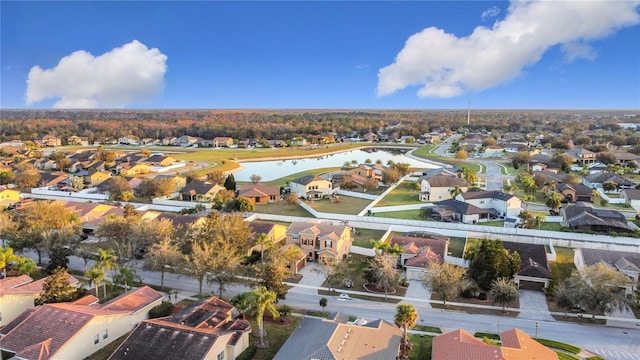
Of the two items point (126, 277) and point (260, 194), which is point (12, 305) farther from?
point (260, 194)

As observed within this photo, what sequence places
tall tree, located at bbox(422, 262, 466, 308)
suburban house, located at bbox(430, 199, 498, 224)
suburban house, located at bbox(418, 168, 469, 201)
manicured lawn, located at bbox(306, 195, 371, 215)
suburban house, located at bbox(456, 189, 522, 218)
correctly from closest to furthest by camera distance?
tall tree, located at bbox(422, 262, 466, 308)
suburban house, located at bbox(430, 199, 498, 224)
suburban house, located at bbox(456, 189, 522, 218)
manicured lawn, located at bbox(306, 195, 371, 215)
suburban house, located at bbox(418, 168, 469, 201)

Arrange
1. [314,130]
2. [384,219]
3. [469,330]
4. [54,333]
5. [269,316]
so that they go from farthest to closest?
[314,130]
[384,219]
[269,316]
[469,330]
[54,333]

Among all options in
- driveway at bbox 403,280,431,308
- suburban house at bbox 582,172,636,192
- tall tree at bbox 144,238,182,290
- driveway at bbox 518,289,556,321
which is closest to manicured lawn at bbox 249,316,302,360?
tall tree at bbox 144,238,182,290

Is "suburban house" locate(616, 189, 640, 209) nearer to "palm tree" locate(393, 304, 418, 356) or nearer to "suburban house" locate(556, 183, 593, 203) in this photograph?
"suburban house" locate(556, 183, 593, 203)

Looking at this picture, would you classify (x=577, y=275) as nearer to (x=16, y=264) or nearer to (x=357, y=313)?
(x=357, y=313)

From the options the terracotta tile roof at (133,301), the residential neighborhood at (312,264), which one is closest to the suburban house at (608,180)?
the residential neighborhood at (312,264)

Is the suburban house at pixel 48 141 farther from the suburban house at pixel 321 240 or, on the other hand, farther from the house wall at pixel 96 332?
the house wall at pixel 96 332

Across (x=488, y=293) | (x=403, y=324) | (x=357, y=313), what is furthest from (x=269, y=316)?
(x=488, y=293)
